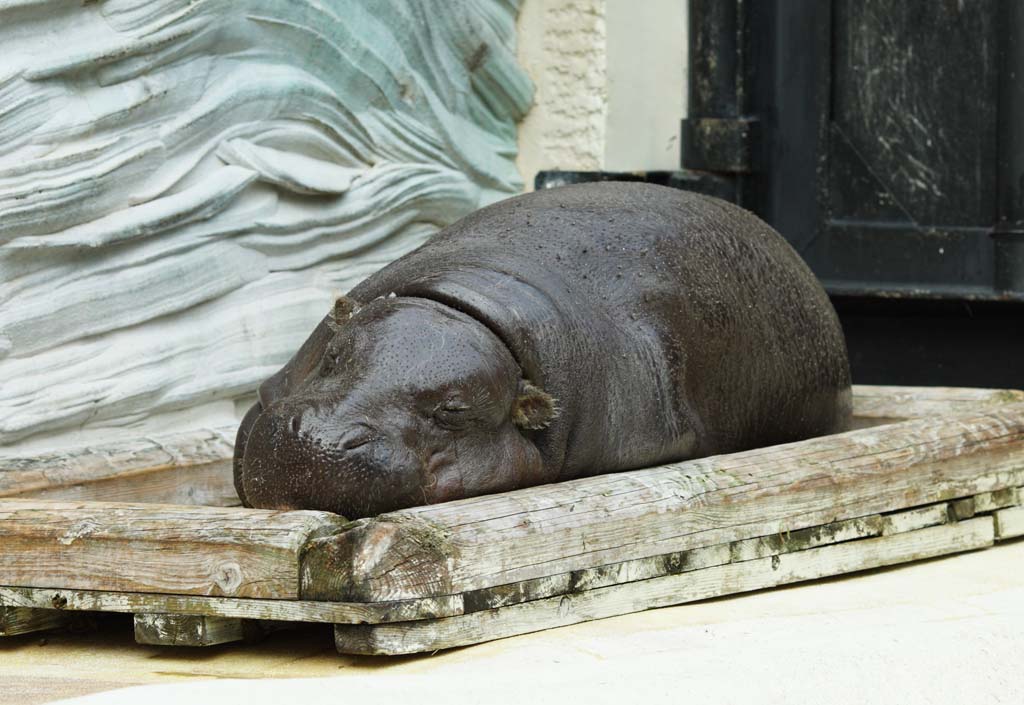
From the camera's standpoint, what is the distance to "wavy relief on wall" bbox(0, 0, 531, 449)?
4.56 m

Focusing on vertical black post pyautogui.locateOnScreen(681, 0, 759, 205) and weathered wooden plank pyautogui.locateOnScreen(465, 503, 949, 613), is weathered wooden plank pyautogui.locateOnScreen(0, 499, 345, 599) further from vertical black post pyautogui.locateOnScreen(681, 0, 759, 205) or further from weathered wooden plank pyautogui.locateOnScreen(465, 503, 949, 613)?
vertical black post pyautogui.locateOnScreen(681, 0, 759, 205)

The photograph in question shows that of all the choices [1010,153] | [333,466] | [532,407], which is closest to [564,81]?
[1010,153]

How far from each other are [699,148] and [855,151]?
0.57 m

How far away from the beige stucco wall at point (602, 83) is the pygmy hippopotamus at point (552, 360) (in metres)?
1.69

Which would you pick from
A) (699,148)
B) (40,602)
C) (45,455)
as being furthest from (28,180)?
(699,148)

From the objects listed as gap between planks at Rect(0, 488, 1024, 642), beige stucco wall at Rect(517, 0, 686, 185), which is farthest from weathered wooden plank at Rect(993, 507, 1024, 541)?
beige stucco wall at Rect(517, 0, 686, 185)

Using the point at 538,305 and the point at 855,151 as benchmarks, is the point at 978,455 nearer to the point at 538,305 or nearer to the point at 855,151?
the point at 538,305

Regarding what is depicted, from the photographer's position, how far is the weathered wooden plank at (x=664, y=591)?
118 inches

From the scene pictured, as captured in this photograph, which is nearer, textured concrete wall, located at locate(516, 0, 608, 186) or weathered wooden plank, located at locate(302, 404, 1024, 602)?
weathered wooden plank, located at locate(302, 404, 1024, 602)

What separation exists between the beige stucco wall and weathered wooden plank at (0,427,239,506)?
221 centimetres

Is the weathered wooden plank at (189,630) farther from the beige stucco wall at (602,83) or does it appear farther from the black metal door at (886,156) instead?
the beige stucco wall at (602,83)

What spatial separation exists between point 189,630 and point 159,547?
167mm

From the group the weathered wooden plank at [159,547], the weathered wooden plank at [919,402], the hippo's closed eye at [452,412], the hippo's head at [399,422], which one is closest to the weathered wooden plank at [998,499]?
the weathered wooden plank at [919,402]

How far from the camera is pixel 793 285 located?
14.4 feet
